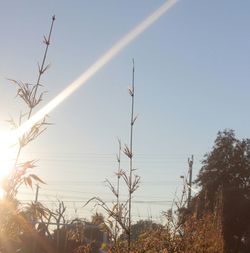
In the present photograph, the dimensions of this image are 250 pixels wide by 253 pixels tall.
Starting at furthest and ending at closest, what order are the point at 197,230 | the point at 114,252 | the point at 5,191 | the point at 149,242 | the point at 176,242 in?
the point at 197,230, the point at 176,242, the point at 149,242, the point at 114,252, the point at 5,191

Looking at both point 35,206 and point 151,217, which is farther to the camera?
point 151,217

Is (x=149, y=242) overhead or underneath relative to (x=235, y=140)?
underneath

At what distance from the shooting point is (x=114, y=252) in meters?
5.55

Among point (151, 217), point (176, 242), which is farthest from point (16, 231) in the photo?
point (151, 217)

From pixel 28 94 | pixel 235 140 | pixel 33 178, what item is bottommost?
pixel 33 178

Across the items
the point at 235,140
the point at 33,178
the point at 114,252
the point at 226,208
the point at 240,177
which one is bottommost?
the point at 114,252

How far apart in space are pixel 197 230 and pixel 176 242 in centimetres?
190

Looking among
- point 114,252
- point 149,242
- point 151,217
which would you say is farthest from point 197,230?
point 114,252

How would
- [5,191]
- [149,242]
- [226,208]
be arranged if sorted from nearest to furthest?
[5,191], [149,242], [226,208]

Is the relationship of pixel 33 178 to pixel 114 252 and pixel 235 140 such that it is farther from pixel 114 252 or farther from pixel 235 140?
pixel 235 140

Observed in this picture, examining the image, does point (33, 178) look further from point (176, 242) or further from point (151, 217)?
point (151, 217)

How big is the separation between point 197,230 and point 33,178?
740 cm

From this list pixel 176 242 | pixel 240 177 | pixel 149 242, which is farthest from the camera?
pixel 240 177

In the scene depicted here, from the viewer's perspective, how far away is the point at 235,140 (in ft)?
161
